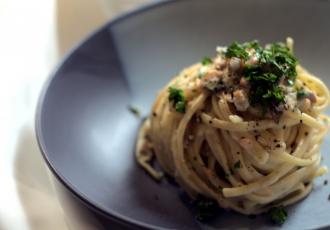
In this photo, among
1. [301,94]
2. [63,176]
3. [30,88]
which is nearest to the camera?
[63,176]

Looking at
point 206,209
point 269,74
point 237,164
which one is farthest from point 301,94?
point 206,209

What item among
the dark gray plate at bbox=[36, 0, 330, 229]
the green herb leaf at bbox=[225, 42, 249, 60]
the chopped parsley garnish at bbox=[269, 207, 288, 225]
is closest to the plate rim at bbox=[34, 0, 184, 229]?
the dark gray plate at bbox=[36, 0, 330, 229]

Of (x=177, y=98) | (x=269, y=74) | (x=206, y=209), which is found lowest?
(x=206, y=209)

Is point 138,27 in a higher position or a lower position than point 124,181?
higher

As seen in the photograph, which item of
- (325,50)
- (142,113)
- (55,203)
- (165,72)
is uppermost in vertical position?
(325,50)

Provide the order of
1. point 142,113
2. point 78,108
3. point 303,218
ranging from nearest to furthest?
point 303,218 → point 78,108 → point 142,113

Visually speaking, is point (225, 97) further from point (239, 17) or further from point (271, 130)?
point (239, 17)

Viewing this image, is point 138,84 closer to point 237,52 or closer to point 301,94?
point 237,52

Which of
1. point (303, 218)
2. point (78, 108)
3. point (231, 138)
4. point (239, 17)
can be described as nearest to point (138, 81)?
point (78, 108)
